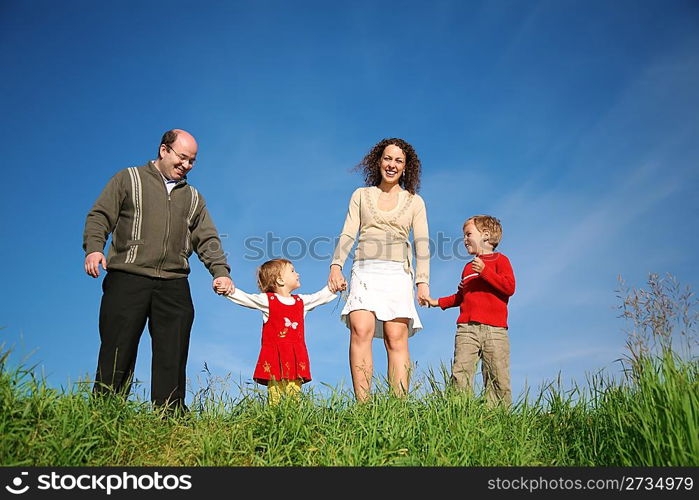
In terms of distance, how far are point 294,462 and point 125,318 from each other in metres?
2.35

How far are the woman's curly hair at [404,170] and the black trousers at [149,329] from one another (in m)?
2.46

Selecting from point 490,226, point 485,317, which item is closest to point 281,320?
point 485,317

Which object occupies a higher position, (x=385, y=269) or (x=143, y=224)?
(x=143, y=224)

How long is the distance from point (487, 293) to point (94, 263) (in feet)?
13.3

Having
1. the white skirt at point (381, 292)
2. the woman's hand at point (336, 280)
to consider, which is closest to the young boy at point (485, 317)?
the white skirt at point (381, 292)

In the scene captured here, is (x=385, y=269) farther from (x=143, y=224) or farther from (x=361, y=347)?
(x=143, y=224)

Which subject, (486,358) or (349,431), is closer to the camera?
(349,431)

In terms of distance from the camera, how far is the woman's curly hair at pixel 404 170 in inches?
277

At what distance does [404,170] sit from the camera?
707 centimetres

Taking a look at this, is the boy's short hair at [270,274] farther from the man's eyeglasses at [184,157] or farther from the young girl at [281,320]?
the man's eyeglasses at [184,157]

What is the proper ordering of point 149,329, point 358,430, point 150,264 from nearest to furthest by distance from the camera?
point 358,430 < point 150,264 < point 149,329

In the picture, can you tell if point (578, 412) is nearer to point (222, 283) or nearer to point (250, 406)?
point (250, 406)

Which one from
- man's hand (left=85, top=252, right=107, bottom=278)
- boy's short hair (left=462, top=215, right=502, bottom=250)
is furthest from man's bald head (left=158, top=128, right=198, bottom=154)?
boy's short hair (left=462, top=215, right=502, bottom=250)
